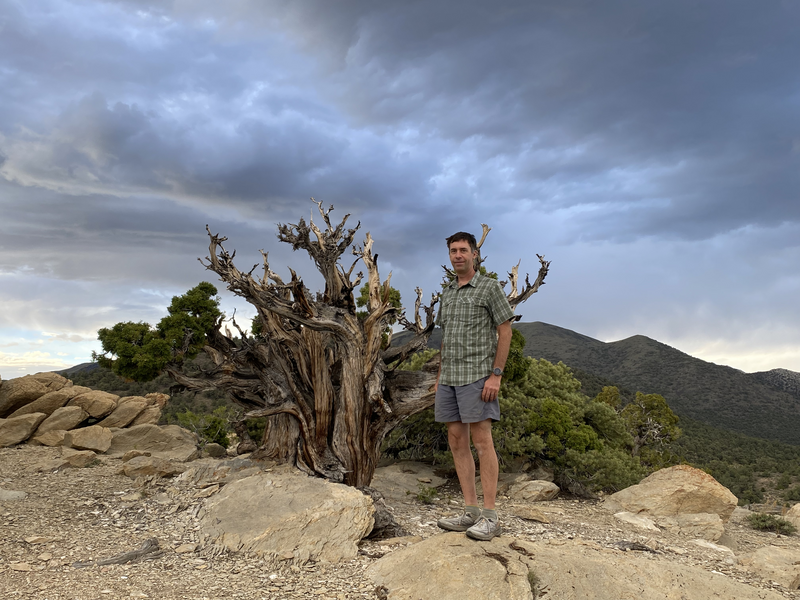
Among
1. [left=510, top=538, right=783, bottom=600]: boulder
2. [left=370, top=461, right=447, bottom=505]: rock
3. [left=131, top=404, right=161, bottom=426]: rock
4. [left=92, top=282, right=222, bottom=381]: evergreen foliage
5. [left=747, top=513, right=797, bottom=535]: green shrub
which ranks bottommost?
[left=747, top=513, right=797, bottom=535]: green shrub

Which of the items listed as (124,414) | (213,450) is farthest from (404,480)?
(124,414)

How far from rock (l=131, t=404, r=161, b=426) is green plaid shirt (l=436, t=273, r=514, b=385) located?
10814mm

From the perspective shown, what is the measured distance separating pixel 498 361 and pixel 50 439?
11.1 m

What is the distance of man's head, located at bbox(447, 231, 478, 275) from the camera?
569 centimetres

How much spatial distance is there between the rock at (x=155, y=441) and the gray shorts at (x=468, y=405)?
843 centimetres

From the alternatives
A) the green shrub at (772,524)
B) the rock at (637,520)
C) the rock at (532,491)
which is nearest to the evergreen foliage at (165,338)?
the rock at (532,491)

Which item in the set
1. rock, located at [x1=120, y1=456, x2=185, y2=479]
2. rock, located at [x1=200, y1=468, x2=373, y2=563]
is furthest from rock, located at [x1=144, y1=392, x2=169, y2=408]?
rock, located at [x1=200, y1=468, x2=373, y2=563]

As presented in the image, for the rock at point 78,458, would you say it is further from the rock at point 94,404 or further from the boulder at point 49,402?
the boulder at point 49,402

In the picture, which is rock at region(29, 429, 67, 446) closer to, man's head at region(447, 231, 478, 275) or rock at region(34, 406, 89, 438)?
rock at region(34, 406, 89, 438)

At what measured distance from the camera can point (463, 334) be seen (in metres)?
5.62

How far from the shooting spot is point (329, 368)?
959 cm

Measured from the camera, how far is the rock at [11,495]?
26.2 ft

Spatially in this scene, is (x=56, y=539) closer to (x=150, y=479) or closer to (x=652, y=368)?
(x=150, y=479)

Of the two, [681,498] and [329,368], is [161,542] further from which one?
[681,498]
